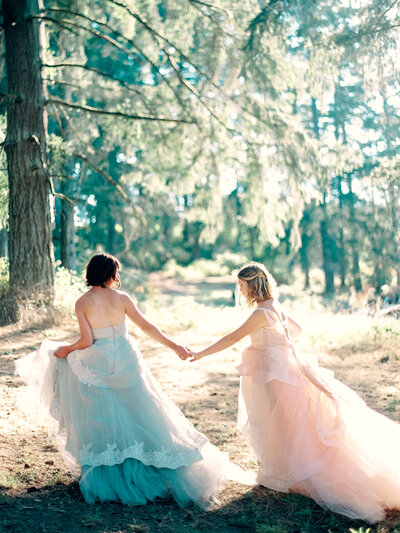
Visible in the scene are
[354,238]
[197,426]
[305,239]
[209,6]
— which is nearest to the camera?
[197,426]

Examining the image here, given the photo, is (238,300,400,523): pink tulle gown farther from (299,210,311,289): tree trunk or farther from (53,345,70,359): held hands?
(299,210,311,289): tree trunk

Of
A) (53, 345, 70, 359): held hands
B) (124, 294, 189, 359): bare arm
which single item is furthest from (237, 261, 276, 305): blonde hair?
(53, 345, 70, 359): held hands

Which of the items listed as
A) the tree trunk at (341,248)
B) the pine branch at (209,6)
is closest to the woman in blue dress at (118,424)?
the pine branch at (209,6)

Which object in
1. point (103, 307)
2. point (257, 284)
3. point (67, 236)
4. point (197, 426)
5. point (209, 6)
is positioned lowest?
point (197, 426)

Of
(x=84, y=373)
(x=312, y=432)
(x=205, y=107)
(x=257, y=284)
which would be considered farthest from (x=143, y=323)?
(x=205, y=107)

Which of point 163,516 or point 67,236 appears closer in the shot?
point 163,516

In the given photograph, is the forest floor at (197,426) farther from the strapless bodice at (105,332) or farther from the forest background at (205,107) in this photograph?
the forest background at (205,107)

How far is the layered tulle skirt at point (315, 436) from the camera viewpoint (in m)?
→ 3.47

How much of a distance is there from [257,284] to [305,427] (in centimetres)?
109

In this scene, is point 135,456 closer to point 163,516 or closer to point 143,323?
point 163,516

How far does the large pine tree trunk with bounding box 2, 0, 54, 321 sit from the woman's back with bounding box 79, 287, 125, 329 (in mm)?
5917

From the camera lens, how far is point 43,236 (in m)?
9.44

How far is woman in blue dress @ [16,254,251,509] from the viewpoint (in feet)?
12.0

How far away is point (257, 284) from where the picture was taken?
12.9 ft
